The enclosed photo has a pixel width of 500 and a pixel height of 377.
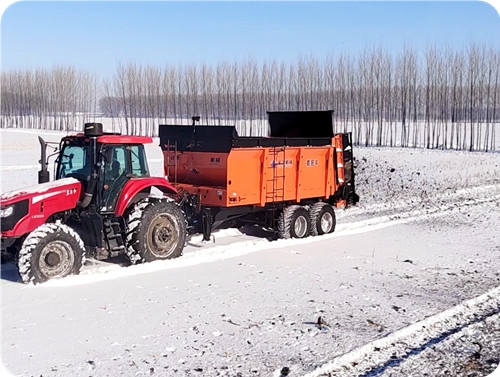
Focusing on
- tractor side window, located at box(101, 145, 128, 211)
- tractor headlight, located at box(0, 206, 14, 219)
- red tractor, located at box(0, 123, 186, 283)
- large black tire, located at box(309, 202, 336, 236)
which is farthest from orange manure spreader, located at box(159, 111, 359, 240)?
tractor headlight, located at box(0, 206, 14, 219)

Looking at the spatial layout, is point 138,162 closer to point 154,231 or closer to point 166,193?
point 154,231

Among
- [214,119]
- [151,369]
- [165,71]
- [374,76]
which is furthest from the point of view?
[165,71]

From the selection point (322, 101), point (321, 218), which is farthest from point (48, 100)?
point (321, 218)

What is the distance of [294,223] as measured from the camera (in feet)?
39.9

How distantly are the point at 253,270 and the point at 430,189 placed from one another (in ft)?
44.7

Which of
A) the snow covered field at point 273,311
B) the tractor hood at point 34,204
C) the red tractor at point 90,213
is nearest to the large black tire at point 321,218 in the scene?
→ the snow covered field at point 273,311

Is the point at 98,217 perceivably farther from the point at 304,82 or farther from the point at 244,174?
the point at 304,82

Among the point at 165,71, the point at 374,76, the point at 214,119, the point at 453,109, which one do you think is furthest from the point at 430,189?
the point at 165,71

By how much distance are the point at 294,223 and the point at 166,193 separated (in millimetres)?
2921

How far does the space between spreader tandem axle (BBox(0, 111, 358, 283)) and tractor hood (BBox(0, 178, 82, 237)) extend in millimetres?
15

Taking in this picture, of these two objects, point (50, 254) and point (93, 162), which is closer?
point (50, 254)

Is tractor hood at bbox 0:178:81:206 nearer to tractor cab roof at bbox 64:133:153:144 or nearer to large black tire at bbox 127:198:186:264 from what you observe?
tractor cab roof at bbox 64:133:153:144

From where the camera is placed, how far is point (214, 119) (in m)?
51.5

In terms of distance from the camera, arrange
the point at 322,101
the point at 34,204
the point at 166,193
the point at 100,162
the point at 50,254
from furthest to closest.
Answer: the point at 322,101 < the point at 166,193 < the point at 100,162 < the point at 34,204 < the point at 50,254
